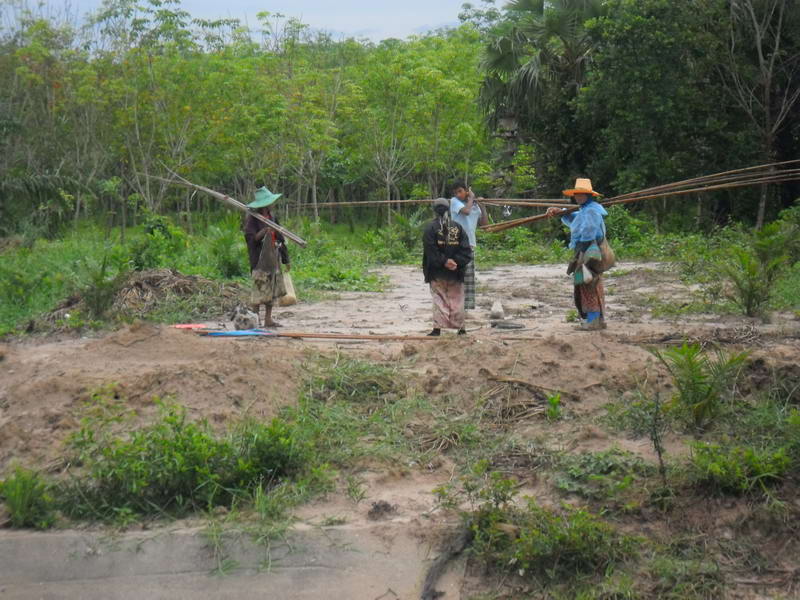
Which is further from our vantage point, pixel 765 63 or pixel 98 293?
pixel 765 63

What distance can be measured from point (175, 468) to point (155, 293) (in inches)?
236

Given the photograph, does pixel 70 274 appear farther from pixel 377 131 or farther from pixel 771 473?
pixel 377 131

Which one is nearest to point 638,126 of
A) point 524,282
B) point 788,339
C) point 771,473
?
point 524,282

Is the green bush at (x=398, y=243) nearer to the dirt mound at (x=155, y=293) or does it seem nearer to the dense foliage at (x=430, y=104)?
the dense foliage at (x=430, y=104)

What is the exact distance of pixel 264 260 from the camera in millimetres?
9781

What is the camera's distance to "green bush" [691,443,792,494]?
17.4 feet

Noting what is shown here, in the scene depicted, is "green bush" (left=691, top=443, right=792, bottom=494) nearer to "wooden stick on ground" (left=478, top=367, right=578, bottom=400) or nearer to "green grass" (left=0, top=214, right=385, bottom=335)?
"wooden stick on ground" (left=478, top=367, right=578, bottom=400)

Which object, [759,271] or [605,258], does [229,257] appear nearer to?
[605,258]

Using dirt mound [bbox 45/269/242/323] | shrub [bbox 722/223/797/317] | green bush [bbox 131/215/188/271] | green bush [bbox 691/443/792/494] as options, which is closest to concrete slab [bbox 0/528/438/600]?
green bush [bbox 691/443/792/494]

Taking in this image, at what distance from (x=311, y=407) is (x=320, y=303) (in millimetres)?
5399

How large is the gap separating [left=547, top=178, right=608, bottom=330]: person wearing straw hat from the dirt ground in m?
0.27

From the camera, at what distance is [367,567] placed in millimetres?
5113

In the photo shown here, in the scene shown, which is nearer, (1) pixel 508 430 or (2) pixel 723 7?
(1) pixel 508 430

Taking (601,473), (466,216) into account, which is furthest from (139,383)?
(466,216)
